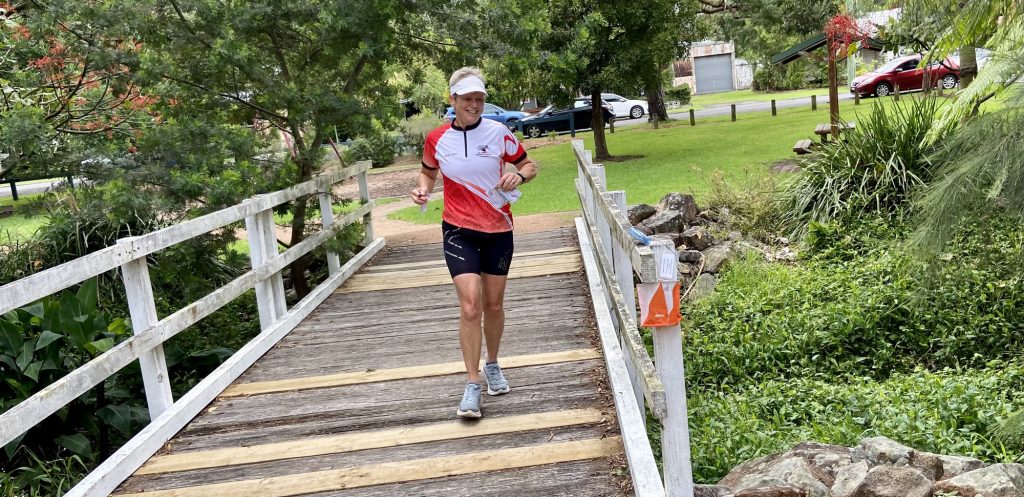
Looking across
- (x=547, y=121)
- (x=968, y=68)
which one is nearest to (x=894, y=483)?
(x=968, y=68)

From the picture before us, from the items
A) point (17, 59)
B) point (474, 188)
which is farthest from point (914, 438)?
point (17, 59)

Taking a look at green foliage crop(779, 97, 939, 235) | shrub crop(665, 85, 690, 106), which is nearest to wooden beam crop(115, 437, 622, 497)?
green foliage crop(779, 97, 939, 235)

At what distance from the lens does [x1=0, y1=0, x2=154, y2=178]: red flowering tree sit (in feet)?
26.4

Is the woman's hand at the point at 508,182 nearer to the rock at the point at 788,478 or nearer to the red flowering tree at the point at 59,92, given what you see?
the rock at the point at 788,478

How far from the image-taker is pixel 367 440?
488cm

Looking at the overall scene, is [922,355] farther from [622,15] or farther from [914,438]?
[622,15]

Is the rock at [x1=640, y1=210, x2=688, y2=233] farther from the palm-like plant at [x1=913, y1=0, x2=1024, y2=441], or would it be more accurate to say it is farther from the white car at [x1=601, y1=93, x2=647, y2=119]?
the white car at [x1=601, y1=93, x2=647, y2=119]

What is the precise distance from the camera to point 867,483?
4.32 meters

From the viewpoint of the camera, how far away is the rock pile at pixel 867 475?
14.2 ft

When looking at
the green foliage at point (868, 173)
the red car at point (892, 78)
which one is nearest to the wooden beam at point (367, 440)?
the green foliage at point (868, 173)

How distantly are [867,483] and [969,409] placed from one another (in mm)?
2272

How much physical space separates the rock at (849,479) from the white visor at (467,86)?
2.65m

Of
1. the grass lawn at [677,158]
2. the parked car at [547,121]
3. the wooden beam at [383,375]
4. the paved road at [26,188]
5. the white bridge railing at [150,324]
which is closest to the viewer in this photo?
the white bridge railing at [150,324]

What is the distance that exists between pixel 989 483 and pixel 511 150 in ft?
9.53
